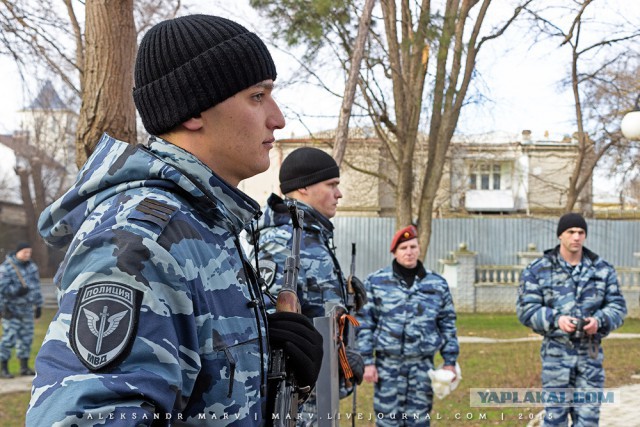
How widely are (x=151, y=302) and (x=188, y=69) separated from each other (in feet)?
2.14

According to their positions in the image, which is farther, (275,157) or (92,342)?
(275,157)

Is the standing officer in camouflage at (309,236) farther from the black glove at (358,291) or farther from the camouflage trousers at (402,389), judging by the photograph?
the camouflage trousers at (402,389)

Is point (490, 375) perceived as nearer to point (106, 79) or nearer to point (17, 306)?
point (17, 306)

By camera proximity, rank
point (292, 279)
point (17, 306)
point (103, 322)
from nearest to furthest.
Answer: point (103, 322) → point (292, 279) → point (17, 306)

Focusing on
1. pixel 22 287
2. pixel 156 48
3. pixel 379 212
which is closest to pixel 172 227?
pixel 156 48

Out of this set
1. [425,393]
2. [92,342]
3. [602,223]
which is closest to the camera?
[92,342]

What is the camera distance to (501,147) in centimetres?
3397

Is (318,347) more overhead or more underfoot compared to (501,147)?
more underfoot

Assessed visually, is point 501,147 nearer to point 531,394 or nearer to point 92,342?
point 531,394

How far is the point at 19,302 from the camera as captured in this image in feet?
40.5

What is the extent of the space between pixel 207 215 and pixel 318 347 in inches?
19.5

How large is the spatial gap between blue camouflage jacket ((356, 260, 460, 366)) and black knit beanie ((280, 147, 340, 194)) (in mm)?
1928

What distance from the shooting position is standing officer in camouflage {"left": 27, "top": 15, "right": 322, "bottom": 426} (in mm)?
1356

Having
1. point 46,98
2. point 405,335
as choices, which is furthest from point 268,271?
point 46,98
